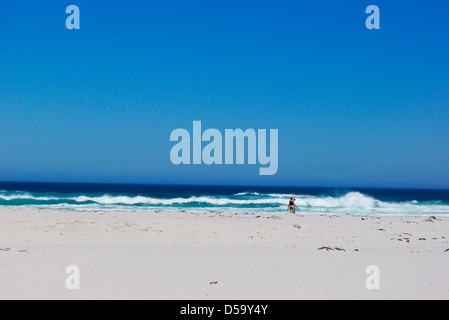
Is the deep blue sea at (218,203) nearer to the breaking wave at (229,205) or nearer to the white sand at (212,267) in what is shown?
the breaking wave at (229,205)

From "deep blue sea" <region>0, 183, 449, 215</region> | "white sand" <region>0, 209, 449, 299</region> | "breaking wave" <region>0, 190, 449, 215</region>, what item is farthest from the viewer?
"deep blue sea" <region>0, 183, 449, 215</region>

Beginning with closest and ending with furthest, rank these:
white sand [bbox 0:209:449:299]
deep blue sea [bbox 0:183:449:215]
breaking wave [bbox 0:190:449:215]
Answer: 1. white sand [bbox 0:209:449:299]
2. breaking wave [bbox 0:190:449:215]
3. deep blue sea [bbox 0:183:449:215]

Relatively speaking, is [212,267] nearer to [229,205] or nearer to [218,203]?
[229,205]

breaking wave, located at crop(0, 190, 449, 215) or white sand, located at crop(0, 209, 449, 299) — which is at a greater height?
white sand, located at crop(0, 209, 449, 299)

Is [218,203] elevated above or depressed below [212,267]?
below

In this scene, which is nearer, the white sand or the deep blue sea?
the white sand

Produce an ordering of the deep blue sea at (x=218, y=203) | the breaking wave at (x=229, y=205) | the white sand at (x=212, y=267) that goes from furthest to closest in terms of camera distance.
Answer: the deep blue sea at (x=218, y=203), the breaking wave at (x=229, y=205), the white sand at (x=212, y=267)

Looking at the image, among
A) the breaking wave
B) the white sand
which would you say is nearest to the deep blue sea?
the breaking wave

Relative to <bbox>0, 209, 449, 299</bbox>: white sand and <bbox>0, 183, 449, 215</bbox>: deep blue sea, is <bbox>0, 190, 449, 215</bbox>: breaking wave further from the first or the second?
<bbox>0, 209, 449, 299</bbox>: white sand

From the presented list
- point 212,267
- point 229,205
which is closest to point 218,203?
point 229,205

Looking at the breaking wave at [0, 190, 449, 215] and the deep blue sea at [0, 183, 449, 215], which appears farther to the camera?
the deep blue sea at [0, 183, 449, 215]

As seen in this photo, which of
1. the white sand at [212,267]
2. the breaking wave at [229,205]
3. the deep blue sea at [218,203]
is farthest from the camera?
the deep blue sea at [218,203]

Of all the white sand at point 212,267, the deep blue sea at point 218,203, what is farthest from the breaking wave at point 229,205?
the white sand at point 212,267
